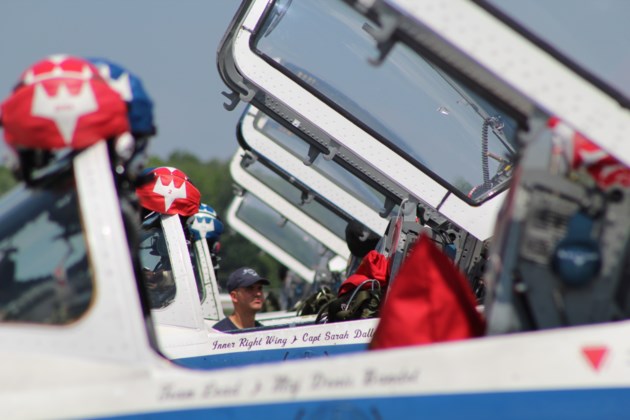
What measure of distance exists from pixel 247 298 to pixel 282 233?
797 centimetres

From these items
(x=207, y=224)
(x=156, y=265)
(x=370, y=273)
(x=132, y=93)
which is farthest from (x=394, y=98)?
(x=207, y=224)

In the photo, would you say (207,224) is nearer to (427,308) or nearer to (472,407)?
(427,308)

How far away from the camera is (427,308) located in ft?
10.1

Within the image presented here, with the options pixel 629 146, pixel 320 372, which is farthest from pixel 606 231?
pixel 320 372

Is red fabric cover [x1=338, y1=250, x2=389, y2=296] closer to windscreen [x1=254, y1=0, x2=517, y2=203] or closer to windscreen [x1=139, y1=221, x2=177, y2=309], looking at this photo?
windscreen [x1=254, y1=0, x2=517, y2=203]

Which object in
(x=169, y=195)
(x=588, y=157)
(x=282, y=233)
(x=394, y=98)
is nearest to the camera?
(x=588, y=157)

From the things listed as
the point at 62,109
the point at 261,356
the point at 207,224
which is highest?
the point at 62,109

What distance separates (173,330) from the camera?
6.84 metres

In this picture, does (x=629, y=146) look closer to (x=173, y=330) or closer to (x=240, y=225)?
(x=173, y=330)

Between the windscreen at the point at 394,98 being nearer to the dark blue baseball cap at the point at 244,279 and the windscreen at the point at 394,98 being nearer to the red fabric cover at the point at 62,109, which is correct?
the dark blue baseball cap at the point at 244,279

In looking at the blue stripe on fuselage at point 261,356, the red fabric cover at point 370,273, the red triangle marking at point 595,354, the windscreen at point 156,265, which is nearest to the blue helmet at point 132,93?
the red triangle marking at point 595,354

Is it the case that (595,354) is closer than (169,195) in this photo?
Yes

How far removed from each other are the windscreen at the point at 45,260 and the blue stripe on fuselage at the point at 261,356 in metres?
3.36

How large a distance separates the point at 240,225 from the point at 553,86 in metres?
14.2
